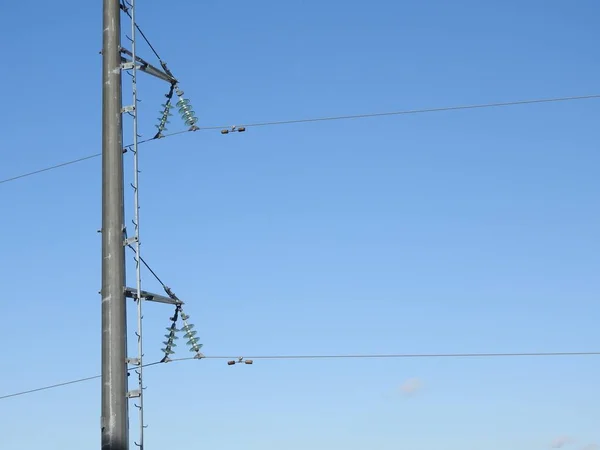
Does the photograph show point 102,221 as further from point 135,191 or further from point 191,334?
point 191,334

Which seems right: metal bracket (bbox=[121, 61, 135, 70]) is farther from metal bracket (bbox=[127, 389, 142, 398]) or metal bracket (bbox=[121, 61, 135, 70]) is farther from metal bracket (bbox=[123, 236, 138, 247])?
metal bracket (bbox=[127, 389, 142, 398])

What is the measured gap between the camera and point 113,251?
801 inches

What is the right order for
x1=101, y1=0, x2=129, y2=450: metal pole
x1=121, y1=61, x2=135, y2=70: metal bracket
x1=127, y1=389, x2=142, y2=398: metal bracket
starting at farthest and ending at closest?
x1=121, y1=61, x2=135, y2=70: metal bracket, x1=127, y1=389, x2=142, y2=398: metal bracket, x1=101, y1=0, x2=129, y2=450: metal pole

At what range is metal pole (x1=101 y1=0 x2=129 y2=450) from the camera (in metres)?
19.3

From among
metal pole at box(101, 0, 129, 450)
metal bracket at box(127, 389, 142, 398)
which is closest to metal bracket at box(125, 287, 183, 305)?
metal pole at box(101, 0, 129, 450)

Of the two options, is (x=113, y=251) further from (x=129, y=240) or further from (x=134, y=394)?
(x=134, y=394)

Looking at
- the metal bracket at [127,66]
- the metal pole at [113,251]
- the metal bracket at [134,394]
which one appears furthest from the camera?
the metal bracket at [127,66]

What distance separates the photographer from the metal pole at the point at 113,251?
19344 millimetres

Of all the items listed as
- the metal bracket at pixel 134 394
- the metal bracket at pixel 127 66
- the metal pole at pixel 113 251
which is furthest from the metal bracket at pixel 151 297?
the metal bracket at pixel 127 66

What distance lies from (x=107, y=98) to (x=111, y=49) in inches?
47.9

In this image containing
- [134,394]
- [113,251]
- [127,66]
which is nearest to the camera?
[134,394]

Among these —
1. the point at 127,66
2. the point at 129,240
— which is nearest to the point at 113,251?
the point at 129,240

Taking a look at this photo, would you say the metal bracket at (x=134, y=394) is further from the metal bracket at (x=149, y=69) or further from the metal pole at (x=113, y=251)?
the metal bracket at (x=149, y=69)

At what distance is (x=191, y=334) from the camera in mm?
21969
